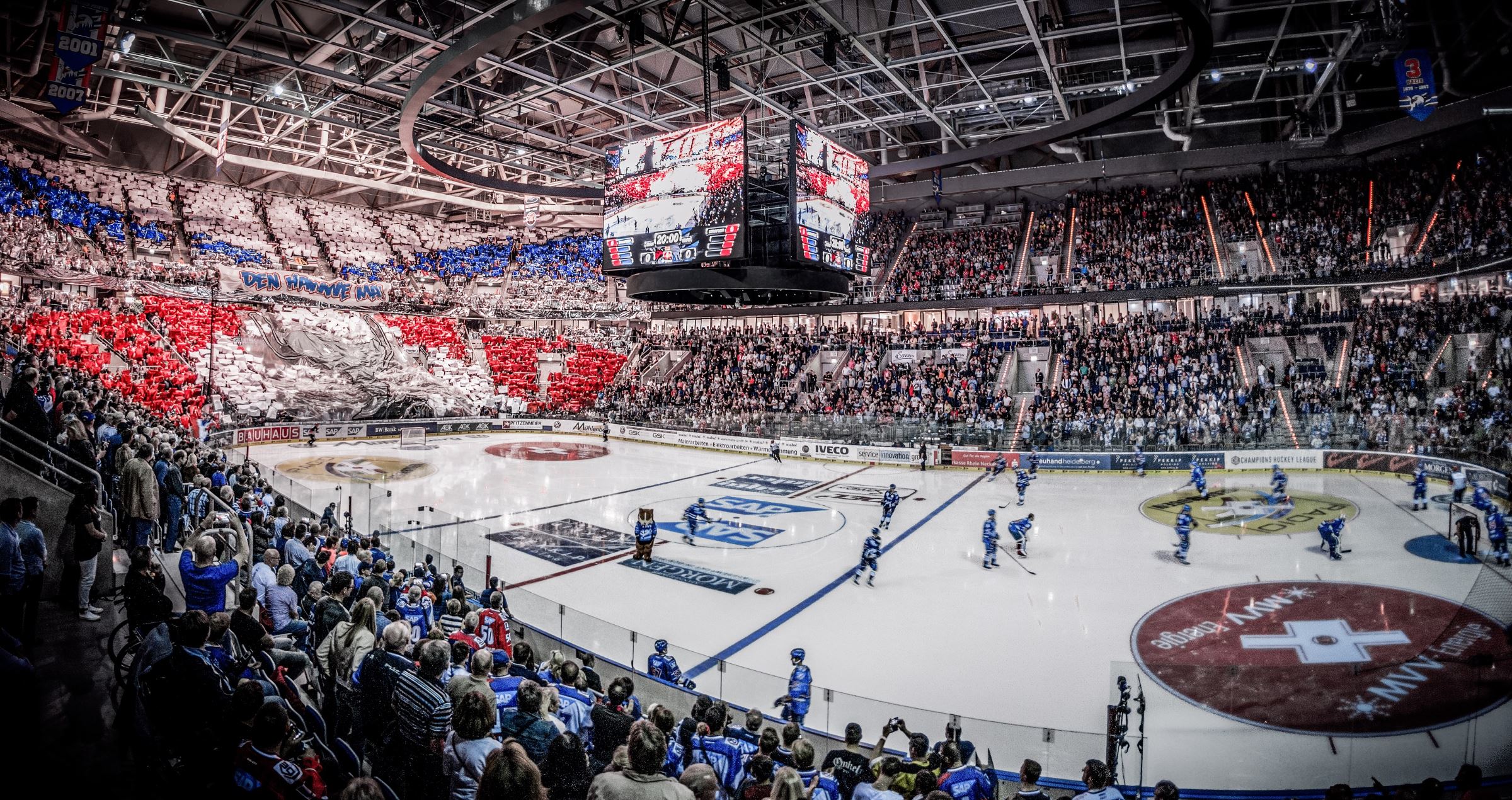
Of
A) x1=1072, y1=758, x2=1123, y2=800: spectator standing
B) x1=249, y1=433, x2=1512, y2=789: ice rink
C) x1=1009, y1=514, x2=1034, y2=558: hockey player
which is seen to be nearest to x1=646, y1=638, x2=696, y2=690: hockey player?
x1=249, y1=433, x2=1512, y2=789: ice rink

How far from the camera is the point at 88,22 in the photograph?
30.6ft

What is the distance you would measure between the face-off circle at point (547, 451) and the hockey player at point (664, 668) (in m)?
23.6

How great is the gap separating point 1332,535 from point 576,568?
1516 cm

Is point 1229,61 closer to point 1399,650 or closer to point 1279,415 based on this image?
point 1279,415

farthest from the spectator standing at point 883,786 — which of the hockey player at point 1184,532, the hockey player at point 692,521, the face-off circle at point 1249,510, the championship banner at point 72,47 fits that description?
the face-off circle at point 1249,510

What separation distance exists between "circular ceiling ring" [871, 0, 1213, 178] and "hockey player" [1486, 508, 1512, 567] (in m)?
10.9

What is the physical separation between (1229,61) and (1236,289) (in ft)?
37.1

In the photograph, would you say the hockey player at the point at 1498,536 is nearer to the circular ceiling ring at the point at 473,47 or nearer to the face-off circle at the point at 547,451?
the circular ceiling ring at the point at 473,47

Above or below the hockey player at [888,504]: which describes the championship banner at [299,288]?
above

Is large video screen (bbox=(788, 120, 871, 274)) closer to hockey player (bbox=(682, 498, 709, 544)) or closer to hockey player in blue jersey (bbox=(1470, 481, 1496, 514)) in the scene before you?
hockey player (bbox=(682, 498, 709, 544))

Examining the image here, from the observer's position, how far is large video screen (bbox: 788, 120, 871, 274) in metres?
15.8

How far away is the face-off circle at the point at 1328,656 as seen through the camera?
6.37m

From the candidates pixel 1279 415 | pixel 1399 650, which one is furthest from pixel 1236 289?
pixel 1399 650

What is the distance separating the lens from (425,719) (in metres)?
4.36
